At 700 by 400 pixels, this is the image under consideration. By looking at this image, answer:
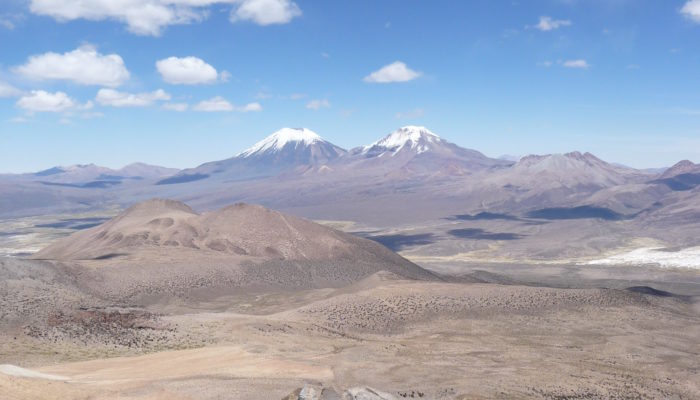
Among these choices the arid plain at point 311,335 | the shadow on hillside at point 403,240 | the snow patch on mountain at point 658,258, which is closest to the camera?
the arid plain at point 311,335

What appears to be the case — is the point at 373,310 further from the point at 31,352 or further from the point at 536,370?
the point at 31,352

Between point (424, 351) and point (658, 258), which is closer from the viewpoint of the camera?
point (424, 351)

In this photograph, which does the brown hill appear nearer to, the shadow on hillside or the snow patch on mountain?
the snow patch on mountain

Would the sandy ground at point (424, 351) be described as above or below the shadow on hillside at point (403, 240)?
above

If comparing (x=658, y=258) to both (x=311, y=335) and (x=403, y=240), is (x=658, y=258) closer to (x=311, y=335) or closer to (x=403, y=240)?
(x=403, y=240)

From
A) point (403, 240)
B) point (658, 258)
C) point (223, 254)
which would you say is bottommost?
point (658, 258)

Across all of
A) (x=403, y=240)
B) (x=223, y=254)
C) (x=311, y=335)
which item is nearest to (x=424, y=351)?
(x=311, y=335)

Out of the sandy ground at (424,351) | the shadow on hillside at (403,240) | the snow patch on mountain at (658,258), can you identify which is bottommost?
the snow patch on mountain at (658,258)

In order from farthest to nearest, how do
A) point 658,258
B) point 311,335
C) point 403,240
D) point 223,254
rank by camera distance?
1. point 403,240
2. point 658,258
3. point 223,254
4. point 311,335

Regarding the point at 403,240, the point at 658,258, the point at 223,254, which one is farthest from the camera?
the point at 403,240

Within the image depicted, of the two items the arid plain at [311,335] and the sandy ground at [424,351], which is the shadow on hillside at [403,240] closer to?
the arid plain at [311,335]

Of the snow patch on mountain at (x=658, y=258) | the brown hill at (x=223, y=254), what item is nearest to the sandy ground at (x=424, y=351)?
the brown hill at (x=223, y=254)
